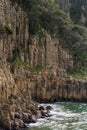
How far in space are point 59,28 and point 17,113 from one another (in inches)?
1797

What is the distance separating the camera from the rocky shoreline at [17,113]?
49625 millimetres

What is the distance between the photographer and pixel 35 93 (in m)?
80.9

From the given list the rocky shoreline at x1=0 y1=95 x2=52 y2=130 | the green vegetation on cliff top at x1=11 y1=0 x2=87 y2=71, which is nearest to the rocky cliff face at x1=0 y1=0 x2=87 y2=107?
the green vegetation on cliff top at x1=11 y1=0 x2=87 y2=71

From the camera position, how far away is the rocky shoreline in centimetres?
4962

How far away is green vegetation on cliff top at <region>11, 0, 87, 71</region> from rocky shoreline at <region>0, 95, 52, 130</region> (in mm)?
28949

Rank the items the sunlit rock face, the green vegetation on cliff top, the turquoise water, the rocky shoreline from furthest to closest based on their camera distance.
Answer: the green vegetation on cliff top → the sunlit rock face → the turquoise water → the rocky shoreline

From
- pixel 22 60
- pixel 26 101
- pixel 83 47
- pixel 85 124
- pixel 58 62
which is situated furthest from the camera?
pixel 83 47

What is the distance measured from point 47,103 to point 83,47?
24.7 m

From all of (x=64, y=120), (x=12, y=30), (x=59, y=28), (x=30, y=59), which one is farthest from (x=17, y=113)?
(x=59, y=28)

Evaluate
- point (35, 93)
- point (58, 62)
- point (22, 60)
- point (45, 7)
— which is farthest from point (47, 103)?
point (45, 7)

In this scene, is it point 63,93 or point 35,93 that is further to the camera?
point 63,93

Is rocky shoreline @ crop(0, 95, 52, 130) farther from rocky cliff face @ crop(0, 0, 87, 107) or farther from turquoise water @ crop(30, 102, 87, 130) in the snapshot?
rocky cliff face @ crop(0, 0, 87, 107)

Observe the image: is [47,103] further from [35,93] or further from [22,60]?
[22,60]

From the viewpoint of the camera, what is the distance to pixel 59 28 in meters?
97.6
